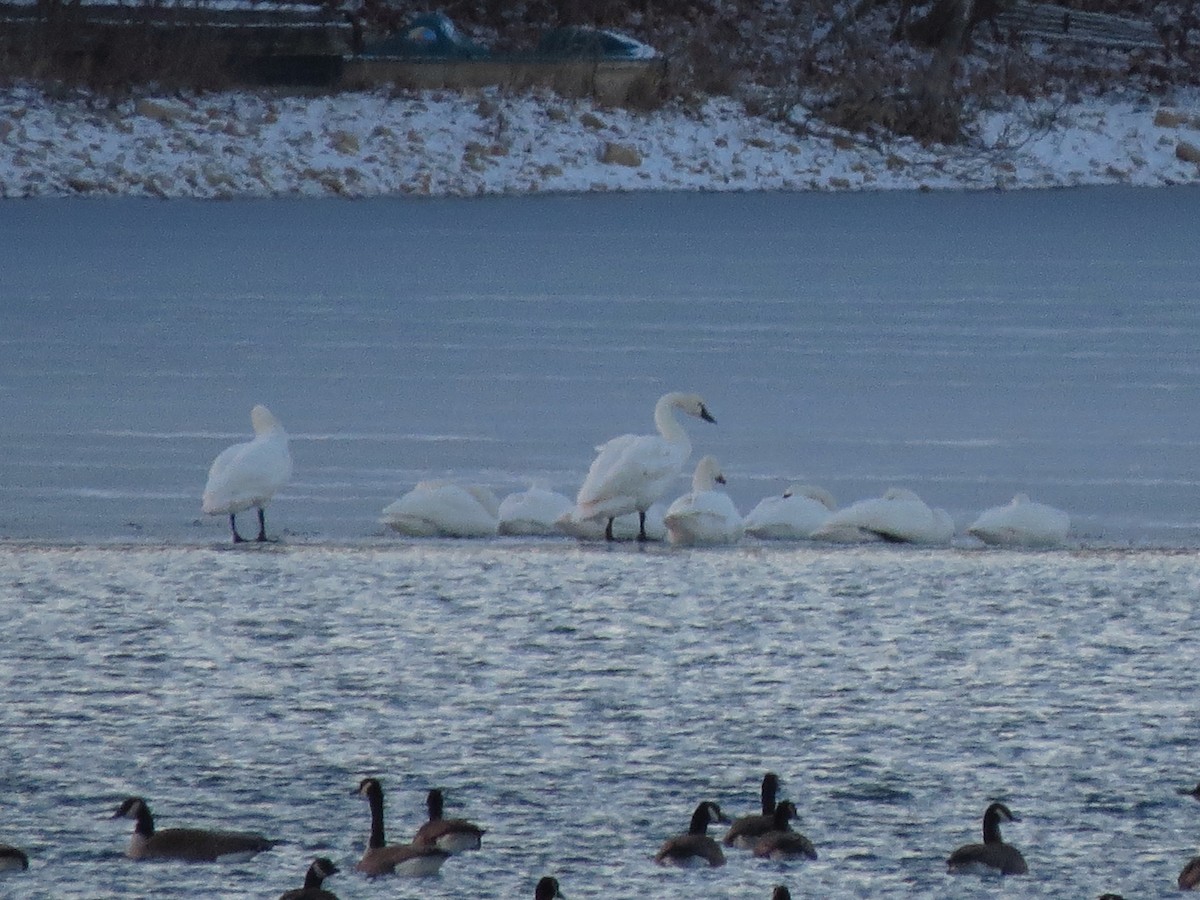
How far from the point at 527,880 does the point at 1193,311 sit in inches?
510

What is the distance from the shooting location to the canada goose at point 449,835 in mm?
5762

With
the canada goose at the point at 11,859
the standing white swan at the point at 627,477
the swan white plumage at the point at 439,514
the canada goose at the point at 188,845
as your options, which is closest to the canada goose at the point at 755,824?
the canada goose at the point at 188,845

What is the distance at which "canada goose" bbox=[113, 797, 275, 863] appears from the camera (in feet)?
18.9

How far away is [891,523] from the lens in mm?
9797

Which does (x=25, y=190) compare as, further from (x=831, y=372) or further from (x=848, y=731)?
(x=848, y=731)

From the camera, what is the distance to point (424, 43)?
34.2 metres

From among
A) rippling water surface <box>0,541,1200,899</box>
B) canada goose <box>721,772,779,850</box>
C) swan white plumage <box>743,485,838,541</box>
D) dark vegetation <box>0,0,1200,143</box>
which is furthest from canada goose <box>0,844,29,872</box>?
dark vegetation <box>0,0,1200,143</box>

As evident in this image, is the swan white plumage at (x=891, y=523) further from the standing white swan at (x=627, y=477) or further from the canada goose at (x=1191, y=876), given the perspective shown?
the canada goose at (x=1191, y=876)

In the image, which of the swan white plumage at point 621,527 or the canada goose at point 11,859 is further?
the swan white plumage at point 621,527

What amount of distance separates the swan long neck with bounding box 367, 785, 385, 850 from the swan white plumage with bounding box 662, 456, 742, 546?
4109mm

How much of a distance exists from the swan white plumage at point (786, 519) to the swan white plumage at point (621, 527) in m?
0.45

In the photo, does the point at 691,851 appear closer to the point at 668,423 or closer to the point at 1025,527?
the point at 1025,527

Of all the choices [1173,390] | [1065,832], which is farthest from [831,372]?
[1065,832]

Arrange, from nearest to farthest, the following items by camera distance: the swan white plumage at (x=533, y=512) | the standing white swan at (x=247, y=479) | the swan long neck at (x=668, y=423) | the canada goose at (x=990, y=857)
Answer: the canada goose at (x=990, y=857) → the standing white swan at (x=247, y=479) → the swan white plumage at (x=533, y=512) → the swan long neck at (x=668, y=423)
